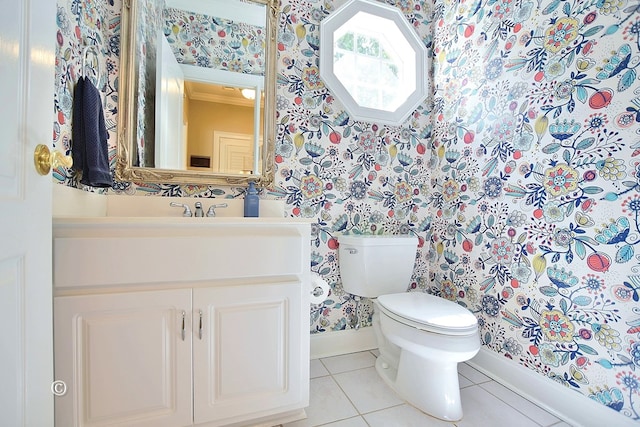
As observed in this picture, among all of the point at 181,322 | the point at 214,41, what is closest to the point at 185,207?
the point at 181,322

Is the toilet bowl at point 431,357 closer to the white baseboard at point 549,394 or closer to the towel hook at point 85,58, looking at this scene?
the white baseboard at point 549,394

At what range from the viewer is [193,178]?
1.47 metres

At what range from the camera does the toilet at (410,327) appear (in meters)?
1.17

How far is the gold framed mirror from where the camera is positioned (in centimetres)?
138

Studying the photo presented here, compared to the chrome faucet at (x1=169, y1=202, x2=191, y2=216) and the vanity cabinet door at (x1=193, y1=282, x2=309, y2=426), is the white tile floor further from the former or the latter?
the chrome faucet at (x1=169, y1=202, x2=191, y2=216)

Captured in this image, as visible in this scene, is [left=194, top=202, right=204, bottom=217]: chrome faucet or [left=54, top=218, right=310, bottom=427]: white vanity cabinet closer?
[left=54, top=218, right=310, bottom=427]: white vanity cabinet

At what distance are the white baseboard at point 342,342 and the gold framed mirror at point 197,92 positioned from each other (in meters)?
0.99

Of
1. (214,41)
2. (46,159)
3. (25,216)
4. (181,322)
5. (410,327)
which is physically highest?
(214,41)

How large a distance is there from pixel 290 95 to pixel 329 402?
62.8 inches

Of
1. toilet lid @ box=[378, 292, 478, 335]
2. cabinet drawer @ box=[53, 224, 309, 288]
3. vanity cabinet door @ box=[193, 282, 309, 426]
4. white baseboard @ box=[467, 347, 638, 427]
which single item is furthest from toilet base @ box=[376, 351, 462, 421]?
cabinet drawer @ box=[53, 224, 309, 288]

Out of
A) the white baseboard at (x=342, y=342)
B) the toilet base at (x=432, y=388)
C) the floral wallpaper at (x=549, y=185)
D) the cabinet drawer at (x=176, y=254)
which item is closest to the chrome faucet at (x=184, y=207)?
the cabinet drawer at (x=176, y=254)

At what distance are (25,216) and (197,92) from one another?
1115mm

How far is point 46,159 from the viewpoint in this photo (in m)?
0.63

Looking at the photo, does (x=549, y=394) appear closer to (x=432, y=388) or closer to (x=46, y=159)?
(x=432, y=388)
